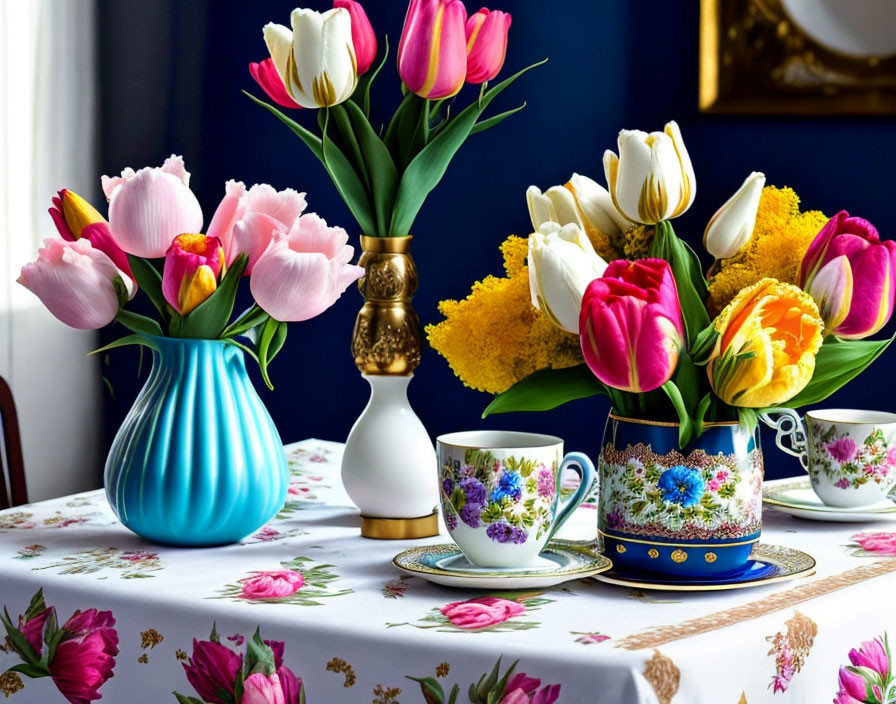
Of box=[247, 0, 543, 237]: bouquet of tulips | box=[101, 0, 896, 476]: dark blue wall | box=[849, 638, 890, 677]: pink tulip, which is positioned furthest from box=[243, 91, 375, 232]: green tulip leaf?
box=[101, 0, 896, 476]: dark blue wall

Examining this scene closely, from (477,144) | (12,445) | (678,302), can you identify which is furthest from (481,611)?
(477,144)

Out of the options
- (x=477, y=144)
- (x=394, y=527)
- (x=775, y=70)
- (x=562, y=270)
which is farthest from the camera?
(x=477, y=144)

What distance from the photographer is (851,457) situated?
1165mm

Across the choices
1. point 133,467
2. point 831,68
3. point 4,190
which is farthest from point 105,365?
point 133,467

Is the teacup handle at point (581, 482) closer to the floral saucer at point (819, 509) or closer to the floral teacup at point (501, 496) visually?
the floral teacup at point (501, 496)

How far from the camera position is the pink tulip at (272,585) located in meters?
0.90

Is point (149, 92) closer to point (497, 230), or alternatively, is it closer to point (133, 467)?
point (497, 230)

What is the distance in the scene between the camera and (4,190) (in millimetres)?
2877

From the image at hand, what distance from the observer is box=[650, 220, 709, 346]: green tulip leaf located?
3.24ft

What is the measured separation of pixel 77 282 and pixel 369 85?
0.32m

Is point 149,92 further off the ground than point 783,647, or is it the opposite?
point 149,92

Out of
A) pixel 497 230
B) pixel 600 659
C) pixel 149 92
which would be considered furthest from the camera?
pixel 149 92

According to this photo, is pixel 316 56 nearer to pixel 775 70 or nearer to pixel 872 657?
pixel 872 657

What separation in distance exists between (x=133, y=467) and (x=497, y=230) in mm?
1719
